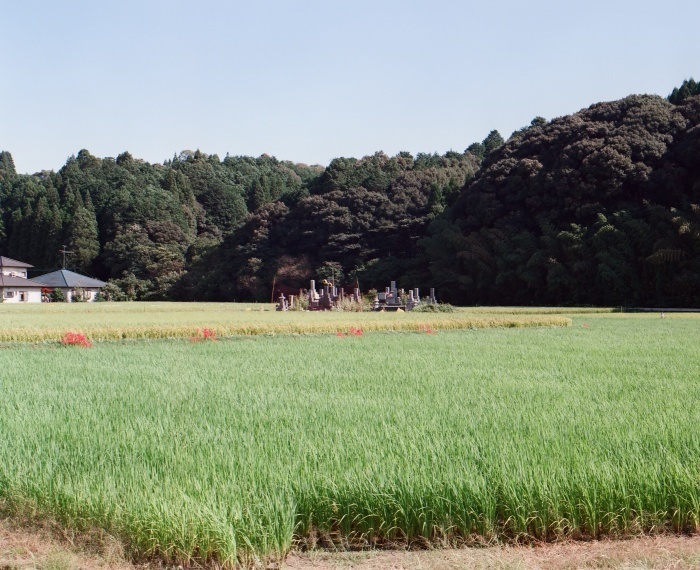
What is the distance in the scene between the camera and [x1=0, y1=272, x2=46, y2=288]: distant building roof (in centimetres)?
4288

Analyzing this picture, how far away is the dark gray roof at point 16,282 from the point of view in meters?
42.9

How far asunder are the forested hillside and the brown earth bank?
24246 millimetres

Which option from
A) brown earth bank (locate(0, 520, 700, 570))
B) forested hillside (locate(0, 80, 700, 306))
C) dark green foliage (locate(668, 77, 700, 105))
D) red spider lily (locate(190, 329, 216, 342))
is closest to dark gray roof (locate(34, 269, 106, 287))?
forested hillside (locate(0, 80, 700, 306))

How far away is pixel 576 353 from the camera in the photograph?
10039 mm

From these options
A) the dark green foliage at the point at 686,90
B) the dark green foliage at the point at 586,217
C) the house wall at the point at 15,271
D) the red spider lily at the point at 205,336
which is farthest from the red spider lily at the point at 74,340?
the house wall at the point at 15,271

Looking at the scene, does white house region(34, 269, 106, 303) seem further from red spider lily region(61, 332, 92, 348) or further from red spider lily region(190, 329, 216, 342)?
red spider lily region(61, 332, 92, 348)

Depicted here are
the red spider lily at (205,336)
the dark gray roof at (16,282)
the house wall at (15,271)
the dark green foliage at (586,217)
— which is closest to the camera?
the red spider lily at (205,336)

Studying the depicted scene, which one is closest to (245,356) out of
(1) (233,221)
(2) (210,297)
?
(2) (210,297)

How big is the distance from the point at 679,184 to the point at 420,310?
44.4 ft

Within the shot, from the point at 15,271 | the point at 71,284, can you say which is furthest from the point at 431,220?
the point at 15,271

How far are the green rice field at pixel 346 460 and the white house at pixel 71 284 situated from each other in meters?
40.5

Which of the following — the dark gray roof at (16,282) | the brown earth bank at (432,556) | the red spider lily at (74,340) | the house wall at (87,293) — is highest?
the dark gray roof at (16,282)

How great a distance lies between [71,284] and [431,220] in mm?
24556

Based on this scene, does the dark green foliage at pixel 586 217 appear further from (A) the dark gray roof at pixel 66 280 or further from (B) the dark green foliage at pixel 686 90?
(A) the dark gray roof at pixel 66 280
